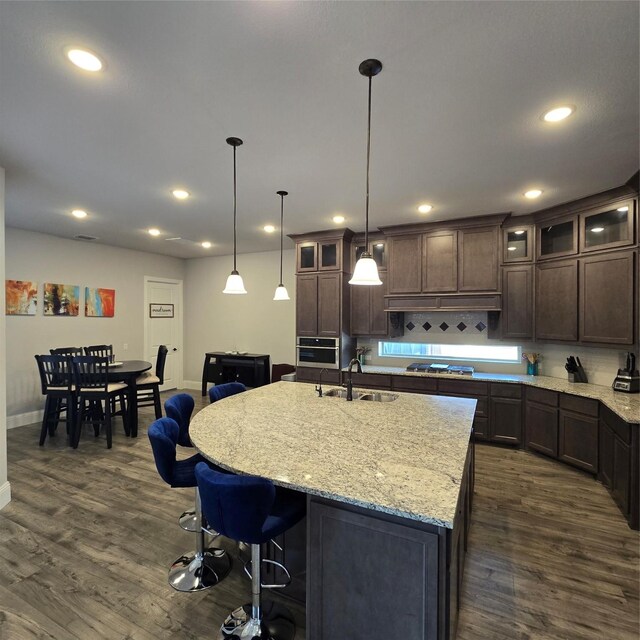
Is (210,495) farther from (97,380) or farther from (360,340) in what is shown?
(360,340)

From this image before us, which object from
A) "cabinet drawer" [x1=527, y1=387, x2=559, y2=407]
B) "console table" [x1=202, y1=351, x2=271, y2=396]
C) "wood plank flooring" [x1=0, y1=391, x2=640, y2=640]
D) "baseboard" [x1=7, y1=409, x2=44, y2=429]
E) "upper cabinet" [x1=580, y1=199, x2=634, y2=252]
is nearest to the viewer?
"wood plank flooring" [x1=0, y1=391, x2=640, y2=640]

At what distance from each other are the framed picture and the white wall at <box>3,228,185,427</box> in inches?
9.3

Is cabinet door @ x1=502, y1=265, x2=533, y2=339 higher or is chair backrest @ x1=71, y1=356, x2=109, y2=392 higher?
cabinet door @ x1=502, y1=265, x2=533, y2=339

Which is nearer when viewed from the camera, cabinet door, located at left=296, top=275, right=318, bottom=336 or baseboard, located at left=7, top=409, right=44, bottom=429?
baseboard, located at left=7, top=409, right=44, bottom=429

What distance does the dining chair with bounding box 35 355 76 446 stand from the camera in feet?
13.8

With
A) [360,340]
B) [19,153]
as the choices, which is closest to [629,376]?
[360,340]

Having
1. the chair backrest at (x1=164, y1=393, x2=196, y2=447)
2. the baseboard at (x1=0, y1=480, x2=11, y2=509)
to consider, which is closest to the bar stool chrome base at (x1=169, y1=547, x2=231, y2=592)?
the chair backrest at (x1=164, y1=393, x2=196, y2=447)

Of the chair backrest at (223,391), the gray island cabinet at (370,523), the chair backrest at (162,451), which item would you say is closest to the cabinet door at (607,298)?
the gray island cabinet at (370,523)

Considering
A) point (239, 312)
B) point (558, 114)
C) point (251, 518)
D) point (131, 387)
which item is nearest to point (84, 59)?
point (251, 518)

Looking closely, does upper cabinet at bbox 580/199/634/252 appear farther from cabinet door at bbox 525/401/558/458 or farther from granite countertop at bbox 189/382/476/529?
granite countertop at bbox 189/382/476/529

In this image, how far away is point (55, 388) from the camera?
429cm

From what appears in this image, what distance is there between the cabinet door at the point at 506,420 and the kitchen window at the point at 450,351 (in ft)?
2.40

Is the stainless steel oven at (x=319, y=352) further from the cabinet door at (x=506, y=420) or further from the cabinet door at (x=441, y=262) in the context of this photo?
the cabinet door at (x=506, y=420)

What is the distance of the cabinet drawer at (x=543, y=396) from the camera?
12.0ft
